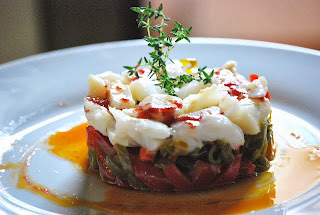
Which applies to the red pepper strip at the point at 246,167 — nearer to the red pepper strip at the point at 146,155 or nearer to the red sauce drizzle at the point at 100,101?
the red pepper strip at the point at 146,155

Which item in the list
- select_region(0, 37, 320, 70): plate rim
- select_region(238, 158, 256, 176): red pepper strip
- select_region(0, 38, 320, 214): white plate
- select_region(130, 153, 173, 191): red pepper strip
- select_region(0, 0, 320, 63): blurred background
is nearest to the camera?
select_region(130, 153, 173, 191): red pepper strip

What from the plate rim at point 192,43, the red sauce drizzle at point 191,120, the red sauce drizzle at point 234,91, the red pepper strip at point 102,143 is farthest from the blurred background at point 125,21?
the red sauce drizzle at point 191,120

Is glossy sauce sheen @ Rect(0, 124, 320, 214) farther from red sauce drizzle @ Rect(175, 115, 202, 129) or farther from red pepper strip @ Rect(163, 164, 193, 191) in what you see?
red sauce drizzle @ Rect(175, 115, 202, 129)

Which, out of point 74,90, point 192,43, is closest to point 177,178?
point 74,90

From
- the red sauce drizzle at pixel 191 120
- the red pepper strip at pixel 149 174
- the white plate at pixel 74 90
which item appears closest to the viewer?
the red sauce drizzle at pixel 191 120

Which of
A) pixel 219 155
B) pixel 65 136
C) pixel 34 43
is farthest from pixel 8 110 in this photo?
pixel 34 43

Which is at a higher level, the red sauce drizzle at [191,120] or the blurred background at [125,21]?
the red sauce drizzle at [191,120]

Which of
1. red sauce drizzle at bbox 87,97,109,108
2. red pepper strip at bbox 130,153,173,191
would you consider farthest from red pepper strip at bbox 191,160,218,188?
red sauce drizzle at bbox 87,97,109,108
